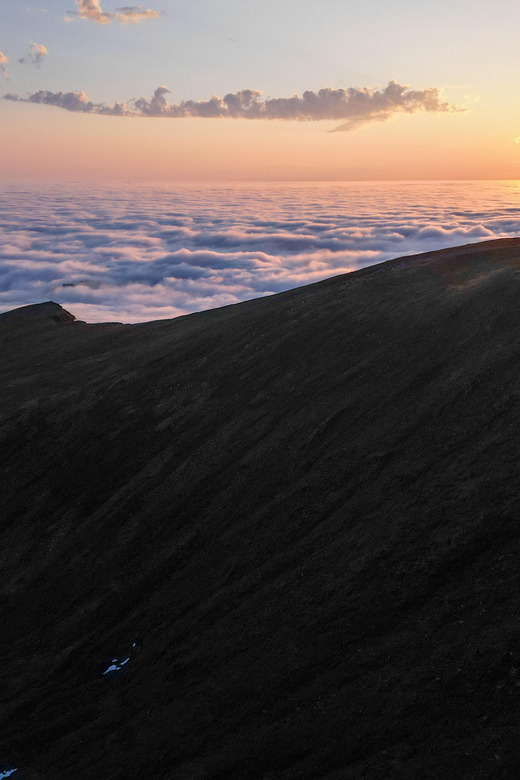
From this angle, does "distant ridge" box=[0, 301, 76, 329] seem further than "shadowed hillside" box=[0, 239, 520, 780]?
Yes

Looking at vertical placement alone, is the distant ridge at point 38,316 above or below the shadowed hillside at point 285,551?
above

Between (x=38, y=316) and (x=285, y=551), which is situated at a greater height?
(x=38, y=316)

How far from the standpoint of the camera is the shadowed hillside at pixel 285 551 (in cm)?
1234

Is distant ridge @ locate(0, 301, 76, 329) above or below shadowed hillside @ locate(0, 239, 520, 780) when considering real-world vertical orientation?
above

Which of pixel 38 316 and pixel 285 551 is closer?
pixel 285 551

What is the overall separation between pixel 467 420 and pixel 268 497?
7.77m

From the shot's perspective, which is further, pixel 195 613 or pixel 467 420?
pixel 467 420

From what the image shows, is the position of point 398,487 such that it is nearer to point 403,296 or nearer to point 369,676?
point 369,676

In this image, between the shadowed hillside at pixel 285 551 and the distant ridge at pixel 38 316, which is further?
the distant ridge at pixel 38 316

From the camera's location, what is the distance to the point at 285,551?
18.9 metres

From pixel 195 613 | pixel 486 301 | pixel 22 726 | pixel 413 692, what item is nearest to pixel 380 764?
pixel 413 692

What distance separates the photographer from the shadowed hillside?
40.5 feet

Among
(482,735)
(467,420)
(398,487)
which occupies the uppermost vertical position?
(467,420)

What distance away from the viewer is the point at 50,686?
18359mm
